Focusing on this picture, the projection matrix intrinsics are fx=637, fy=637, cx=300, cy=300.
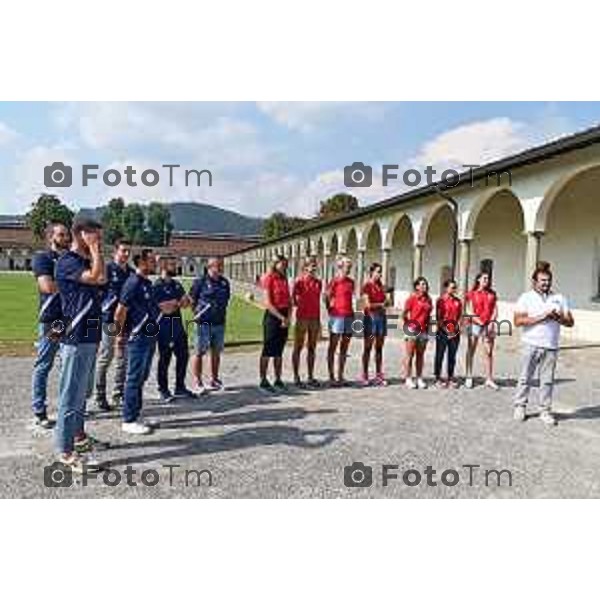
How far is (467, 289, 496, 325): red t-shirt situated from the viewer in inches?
350

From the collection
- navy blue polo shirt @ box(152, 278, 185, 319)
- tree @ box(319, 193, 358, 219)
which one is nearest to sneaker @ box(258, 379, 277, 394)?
navy blue polo shirt @ box(152, 278, 185, 319)

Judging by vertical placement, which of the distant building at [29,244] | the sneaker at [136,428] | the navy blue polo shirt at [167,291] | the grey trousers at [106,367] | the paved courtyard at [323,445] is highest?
the distant building at [29,244]

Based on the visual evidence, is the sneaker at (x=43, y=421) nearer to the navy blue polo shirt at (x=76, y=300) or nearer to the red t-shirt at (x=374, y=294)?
the navy blue polo shirt at (x=76, y=300)

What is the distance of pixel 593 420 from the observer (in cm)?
722

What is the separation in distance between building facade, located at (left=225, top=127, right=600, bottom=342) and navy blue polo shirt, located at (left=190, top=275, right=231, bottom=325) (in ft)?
29.1

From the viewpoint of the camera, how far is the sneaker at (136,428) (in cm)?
587

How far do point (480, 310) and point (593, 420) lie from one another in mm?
2252

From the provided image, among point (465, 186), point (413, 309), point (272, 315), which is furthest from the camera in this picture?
point (465, 186)

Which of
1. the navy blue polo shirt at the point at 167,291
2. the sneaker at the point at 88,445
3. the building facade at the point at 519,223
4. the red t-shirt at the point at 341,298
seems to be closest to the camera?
the sneaker at the point at 88,445

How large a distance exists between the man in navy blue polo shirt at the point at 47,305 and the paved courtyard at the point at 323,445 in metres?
0.24

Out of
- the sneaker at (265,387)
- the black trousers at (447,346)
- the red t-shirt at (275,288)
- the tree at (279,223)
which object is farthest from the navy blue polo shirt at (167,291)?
the tree at (279,223)

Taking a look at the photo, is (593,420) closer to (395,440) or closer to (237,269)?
(395,440)
